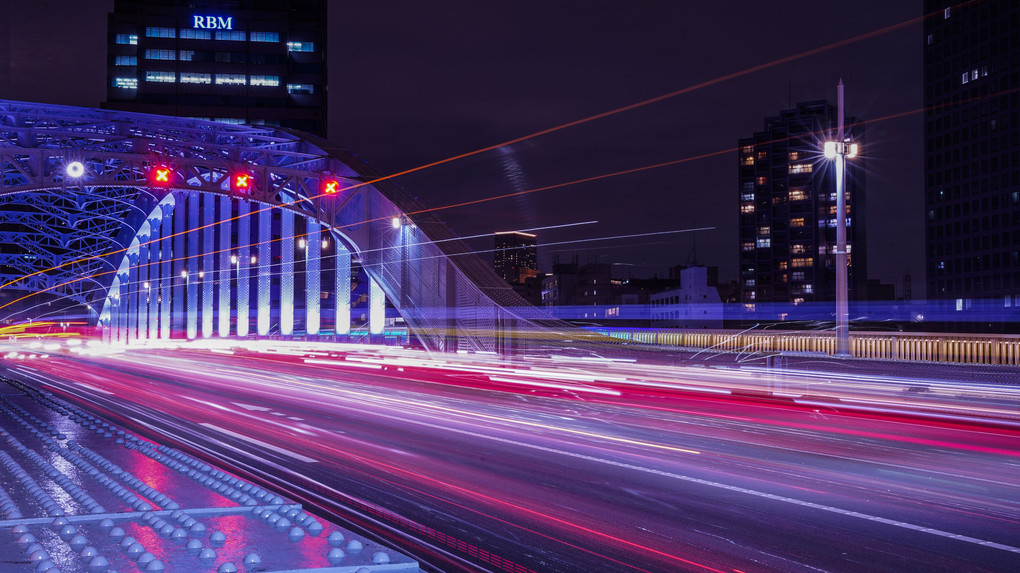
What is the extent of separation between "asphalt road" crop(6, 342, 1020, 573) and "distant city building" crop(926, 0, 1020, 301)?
290 feet

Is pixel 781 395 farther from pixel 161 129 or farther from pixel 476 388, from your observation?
pixel 161 129

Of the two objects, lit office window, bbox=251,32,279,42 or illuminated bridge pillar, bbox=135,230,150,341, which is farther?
lit office window, bbox=251,32,279,42

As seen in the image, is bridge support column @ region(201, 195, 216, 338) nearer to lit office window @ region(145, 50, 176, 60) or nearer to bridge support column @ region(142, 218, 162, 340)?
bridge support column @ region(142, 218, 162, 340)

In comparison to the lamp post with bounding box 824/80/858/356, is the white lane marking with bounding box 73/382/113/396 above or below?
below

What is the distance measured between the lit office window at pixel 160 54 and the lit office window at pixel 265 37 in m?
10.3

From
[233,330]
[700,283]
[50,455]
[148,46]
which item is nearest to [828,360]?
[50,455]

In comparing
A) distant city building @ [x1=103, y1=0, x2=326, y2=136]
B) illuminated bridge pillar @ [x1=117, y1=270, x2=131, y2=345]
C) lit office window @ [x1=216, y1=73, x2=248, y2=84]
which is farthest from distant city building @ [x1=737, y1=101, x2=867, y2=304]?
illuminated bridge pillar @ [x1=117, y1=270, x2=131, y2=345]

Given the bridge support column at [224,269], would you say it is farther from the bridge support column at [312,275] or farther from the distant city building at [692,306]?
the distant city building at [692,306]

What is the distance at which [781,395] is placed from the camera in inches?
705

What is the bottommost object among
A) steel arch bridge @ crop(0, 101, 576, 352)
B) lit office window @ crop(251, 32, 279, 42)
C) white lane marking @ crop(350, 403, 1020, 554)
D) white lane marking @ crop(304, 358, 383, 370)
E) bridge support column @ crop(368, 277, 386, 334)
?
white lane marking @ crop(304, 358, 383, 370)

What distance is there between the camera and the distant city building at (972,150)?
3533 inches

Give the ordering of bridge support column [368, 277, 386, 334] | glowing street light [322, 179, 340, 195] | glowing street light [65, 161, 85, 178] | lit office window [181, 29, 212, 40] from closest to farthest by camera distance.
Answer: glowing street light [65, 161, 85, 178] < glowing street light [322, 179, 340, 195] < bridge support column [368, 277, 386, 334] < lit office window [181, 29, 212, 40]

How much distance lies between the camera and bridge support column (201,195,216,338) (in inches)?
2586

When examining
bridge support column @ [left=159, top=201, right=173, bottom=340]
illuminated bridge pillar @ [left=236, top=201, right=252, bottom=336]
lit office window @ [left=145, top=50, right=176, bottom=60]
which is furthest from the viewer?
lit office window @ [left=145, top=50, right=176, bottom=60]
